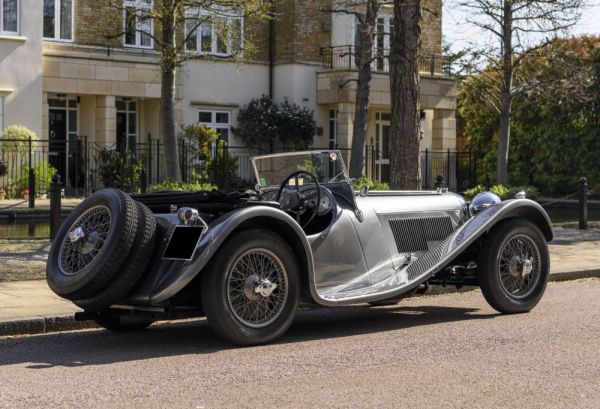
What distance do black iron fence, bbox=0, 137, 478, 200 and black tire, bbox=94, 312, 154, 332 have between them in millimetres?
17370

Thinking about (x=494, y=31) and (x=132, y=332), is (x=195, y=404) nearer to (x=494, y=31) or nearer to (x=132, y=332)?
(x=132, y=332)

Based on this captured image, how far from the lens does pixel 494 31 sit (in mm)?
27797

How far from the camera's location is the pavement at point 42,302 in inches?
336

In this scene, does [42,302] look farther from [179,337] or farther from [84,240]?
[84,240]

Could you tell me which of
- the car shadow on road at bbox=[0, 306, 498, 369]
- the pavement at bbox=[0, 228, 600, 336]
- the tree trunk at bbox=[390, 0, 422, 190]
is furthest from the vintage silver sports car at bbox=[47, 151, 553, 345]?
the tree trunk at bbox=[390, 0, 422, 190]

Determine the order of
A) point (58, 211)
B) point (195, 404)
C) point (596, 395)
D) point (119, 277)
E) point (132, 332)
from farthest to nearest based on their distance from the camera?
point (58, 211), point (132, 332), point (119, 277), point (596, 395), point (195, 404)

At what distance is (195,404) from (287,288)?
7.03ft

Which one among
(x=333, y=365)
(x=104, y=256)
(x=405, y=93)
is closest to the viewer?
(x=333, y=365)

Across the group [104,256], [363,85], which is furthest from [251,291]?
[363,85]

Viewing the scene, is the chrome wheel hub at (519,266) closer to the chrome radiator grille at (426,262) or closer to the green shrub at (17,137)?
the chrome radiator grille at (426,262)

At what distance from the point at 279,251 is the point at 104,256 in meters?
1.31

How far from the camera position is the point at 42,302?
9555 millimetres

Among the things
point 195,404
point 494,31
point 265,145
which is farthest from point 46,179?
point 195,404

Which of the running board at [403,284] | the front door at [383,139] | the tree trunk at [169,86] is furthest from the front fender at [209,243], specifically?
the front door at [383,139]
